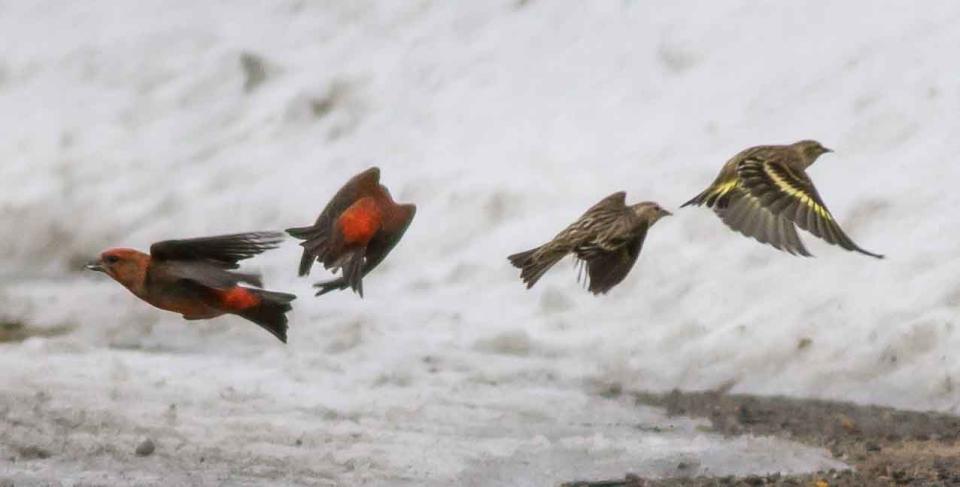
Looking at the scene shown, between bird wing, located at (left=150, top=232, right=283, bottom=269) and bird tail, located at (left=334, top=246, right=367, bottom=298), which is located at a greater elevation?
bird wing, located at (left=150, top=232, right=283, bottom=269)

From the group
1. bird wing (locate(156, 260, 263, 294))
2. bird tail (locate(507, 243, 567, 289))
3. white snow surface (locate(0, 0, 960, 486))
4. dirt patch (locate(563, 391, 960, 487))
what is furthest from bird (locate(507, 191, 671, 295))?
white snow surface (locate(0, 0, 960, 486))

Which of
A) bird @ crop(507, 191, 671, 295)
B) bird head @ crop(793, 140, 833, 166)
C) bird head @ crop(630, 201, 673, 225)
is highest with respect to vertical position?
bird head @ crop(793, 140, 833, 166)

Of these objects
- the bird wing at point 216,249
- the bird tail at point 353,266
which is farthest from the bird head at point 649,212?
the bird wing at point 216,249

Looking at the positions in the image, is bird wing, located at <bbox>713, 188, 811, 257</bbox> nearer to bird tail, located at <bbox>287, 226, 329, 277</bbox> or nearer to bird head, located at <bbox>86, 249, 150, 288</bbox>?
bird tail, located at <bbox>287, 226, 329, 277</bbox>

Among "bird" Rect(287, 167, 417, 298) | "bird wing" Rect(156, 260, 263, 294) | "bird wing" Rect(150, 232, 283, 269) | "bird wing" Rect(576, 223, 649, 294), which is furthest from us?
"bird wing" Rect(576, 223, 649, 294)

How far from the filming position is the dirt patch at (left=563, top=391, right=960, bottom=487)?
7859 millimetres

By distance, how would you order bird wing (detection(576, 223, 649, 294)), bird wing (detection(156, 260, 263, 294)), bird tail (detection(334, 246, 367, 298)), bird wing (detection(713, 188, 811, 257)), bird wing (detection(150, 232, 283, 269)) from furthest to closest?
1. bird wing (detection(713, 188, 811, 257))
2. bird wing (detection(576, 223, 649, 294))
3. bird wing (detection(150, 232, 283, 269))
4. bird wing (detection(156, 260, 263, 294))
5. bird tail (detection(334, 246, 367, 298))

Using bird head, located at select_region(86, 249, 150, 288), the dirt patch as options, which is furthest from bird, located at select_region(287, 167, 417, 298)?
the dirt patch

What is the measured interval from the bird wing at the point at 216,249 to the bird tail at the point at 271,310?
0.65 ft

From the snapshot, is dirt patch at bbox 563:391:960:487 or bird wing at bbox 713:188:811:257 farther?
dirt patch at bbox 563:391:960:487

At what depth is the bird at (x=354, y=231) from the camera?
19.5 ft

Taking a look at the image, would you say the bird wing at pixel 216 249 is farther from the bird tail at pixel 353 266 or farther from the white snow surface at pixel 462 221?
the white snow surface at pixel 462 221

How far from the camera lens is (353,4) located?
48.7ft

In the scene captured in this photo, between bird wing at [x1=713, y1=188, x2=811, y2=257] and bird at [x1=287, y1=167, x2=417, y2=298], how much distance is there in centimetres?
105
